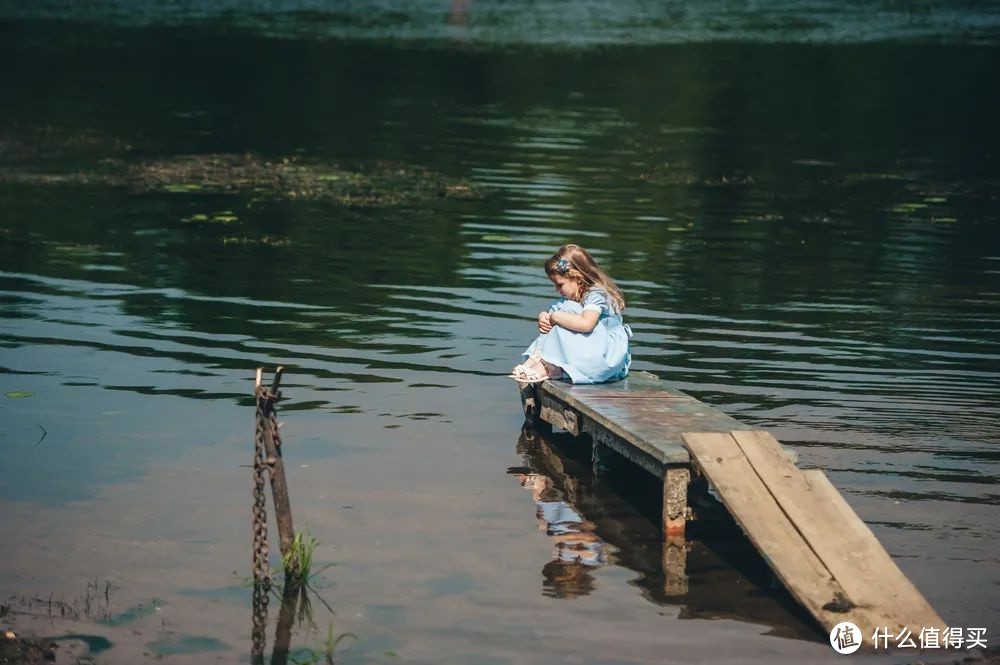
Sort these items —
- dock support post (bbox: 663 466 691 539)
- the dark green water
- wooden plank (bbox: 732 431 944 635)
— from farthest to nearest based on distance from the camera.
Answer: dock support post (bbox: 663 466 691 539) < the dark green water < wooden plank (bbox: 732 431 944 635)

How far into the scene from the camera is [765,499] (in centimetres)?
882

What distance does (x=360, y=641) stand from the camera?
7.96 metres

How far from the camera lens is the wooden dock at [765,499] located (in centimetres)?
788

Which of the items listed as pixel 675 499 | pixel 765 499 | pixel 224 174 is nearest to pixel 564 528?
pixel 675 499

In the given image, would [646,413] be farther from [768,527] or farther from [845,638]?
[845,638]

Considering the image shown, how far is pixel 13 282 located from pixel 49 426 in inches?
221

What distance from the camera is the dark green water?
8633mm

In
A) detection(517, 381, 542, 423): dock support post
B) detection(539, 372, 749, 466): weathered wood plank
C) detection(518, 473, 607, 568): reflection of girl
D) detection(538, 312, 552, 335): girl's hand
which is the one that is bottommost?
detection(518, 473, 607, 568): reflection of girl

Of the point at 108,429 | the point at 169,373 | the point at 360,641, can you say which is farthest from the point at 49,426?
the point at 360,641

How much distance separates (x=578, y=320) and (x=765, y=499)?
281 centimetres

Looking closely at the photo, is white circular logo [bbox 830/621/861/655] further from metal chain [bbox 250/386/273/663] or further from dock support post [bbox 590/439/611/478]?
dock support post [bbox 590/439/611/478]

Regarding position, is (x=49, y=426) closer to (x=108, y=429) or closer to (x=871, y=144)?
(x=108, y=429)

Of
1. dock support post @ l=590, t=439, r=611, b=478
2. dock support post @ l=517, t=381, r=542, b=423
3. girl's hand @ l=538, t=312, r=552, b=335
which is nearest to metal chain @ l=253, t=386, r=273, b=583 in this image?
dock support post @ l=590, t=439, r=611, b=478

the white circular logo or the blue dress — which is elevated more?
the blue dress
